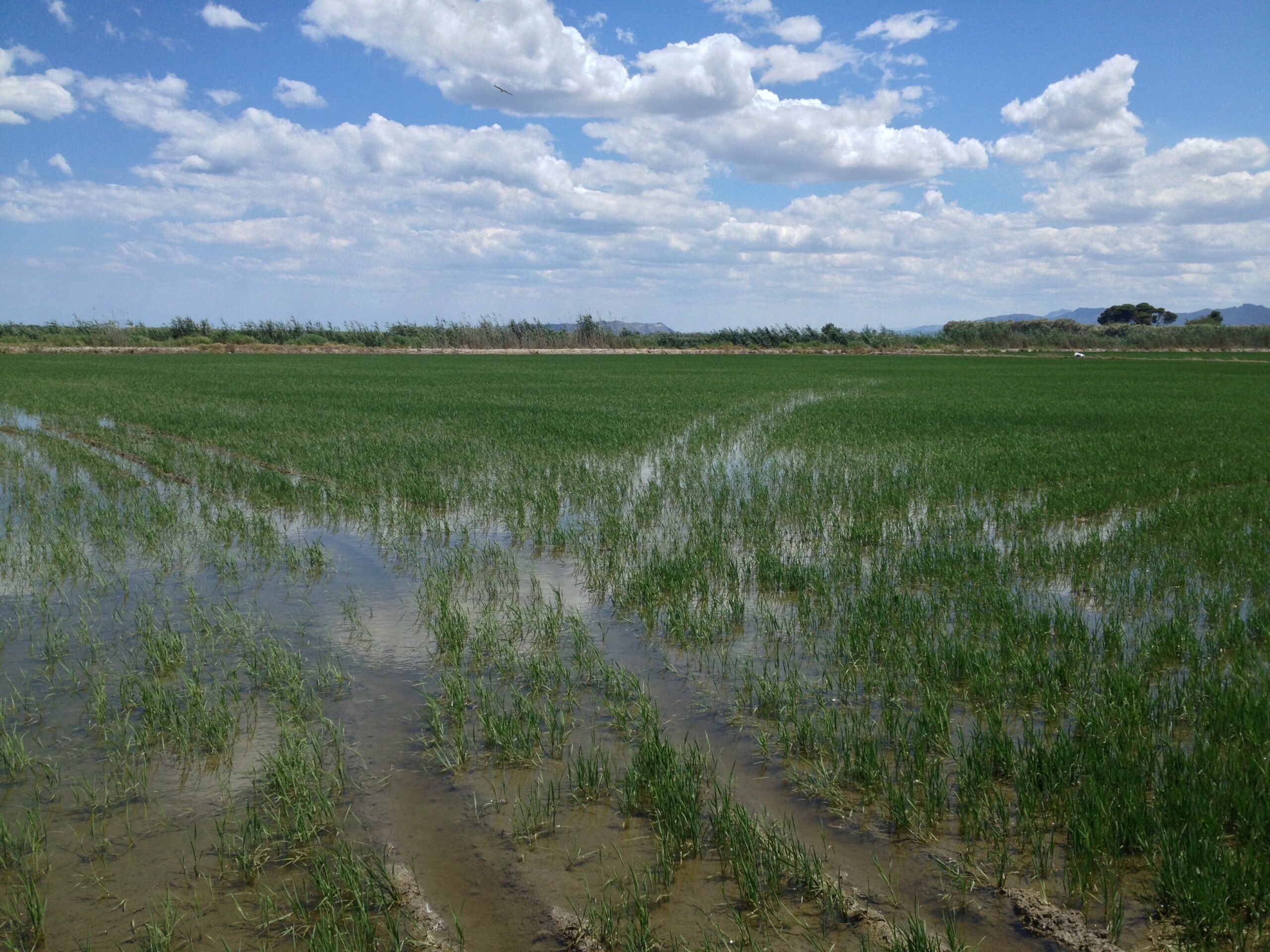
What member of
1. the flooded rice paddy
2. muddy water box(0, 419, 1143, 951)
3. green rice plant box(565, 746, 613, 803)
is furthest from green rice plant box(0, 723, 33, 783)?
green rice plant box(565, 746, 613, 803)

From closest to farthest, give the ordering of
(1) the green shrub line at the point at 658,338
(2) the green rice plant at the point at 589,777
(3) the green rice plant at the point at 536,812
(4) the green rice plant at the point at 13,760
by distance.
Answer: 1. (3) the green rice plant at the point at 536,812
2. (2) the green rice plant at the point at 589,777
3. (4) the green rice plant at the point at 13,760
4. (1) the green shrub line at the point at 658,338

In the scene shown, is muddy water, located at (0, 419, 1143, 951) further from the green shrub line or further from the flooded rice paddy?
the green shrub line

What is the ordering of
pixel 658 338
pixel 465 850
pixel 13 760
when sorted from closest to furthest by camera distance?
1. pixel 465 850
2. pixel 13 760
3. pixel 658 338

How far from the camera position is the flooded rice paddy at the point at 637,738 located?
284 cm

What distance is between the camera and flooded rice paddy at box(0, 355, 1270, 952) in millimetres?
2842

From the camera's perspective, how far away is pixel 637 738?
13.6 ft

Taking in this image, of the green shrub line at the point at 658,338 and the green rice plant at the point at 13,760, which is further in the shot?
the green shrub line at the point at 658,338

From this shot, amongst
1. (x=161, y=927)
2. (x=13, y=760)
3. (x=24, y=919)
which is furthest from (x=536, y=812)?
(x=13, y=760)

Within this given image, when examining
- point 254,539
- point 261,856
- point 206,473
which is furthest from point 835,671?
point 206,473

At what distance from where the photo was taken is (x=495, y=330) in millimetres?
71812

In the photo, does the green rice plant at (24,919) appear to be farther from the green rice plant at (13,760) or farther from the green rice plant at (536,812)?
the green rice plant at (536,812)

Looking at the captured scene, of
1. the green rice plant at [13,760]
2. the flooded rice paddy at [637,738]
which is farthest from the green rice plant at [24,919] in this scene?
the green rice plant at [13,760]

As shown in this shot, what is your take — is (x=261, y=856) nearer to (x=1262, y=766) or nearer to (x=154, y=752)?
(x=154, y=752)

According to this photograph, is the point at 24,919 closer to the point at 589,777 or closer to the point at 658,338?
the point at 589,777
